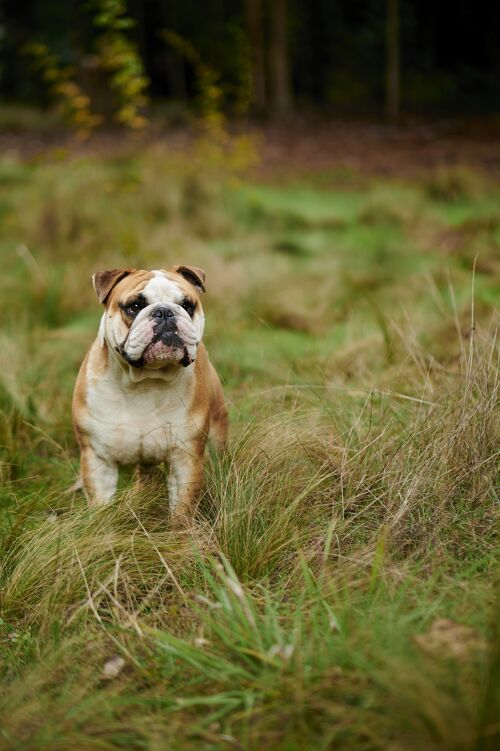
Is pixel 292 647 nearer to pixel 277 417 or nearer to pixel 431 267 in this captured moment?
pixel 277 417

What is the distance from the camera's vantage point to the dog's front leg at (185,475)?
3.41 metres

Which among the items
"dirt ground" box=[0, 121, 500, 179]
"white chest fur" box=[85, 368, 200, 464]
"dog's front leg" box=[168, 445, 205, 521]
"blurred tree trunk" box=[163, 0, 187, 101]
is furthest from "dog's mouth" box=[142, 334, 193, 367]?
"blurred tree trunk" box=[163, 0, 187, 101]

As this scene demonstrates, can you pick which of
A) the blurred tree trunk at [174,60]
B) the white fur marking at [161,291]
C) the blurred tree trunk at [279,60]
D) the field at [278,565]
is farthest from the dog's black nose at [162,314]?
the blurred tree trunk at [174,60]

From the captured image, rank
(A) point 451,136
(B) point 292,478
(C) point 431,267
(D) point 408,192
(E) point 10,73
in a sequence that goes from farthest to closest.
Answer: (E) point 10,73, (A) point 451,136, (D) point 408,192, (C) point 431,267, (B) point 292,478

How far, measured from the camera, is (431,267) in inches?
295

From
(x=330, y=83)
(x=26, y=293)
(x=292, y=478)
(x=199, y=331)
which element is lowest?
(x=330, y=83)

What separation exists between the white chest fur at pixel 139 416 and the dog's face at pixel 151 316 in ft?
0.50

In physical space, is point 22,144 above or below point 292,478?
below

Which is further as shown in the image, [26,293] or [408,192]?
[408,192]

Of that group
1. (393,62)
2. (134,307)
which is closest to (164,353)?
(134,307)

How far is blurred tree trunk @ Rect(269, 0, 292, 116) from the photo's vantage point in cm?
1892

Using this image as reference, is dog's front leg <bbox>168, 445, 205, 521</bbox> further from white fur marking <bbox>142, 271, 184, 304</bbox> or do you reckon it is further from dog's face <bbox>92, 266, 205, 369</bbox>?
white fur marking <bbox>142, 271, 184, 304</bbox>

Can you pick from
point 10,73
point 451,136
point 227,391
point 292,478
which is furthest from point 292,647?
point 10,73

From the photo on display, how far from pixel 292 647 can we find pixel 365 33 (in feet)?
86.2
